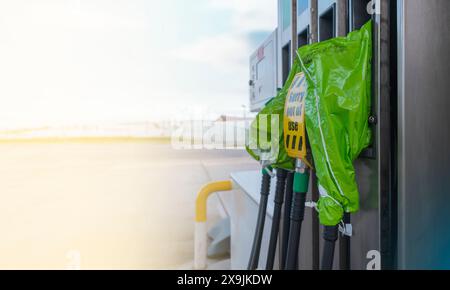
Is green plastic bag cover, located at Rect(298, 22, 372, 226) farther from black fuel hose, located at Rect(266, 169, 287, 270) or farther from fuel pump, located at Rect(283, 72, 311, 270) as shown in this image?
black fuel hose, located at Rect(266, 169, 287, 270)

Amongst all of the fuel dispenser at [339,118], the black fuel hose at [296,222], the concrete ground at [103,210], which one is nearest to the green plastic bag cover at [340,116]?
the fuel dispenser at [339,118]

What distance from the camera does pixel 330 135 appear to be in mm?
644

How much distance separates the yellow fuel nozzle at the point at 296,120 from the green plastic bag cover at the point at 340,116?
0.22 feet

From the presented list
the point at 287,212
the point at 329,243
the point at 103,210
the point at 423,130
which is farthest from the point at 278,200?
the point at 103,210

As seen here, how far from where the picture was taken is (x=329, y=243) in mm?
693

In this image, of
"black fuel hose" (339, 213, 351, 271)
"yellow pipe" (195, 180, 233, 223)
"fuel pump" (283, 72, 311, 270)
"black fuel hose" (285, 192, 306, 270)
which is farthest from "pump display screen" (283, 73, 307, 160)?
"yellow pipe" (195, 180, 233, 223)

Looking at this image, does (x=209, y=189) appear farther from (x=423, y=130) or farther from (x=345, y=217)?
(x=423, y=130)

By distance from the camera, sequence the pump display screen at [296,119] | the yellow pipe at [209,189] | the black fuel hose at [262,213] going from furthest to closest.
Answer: the yellow pipe at [209,189] < the black fuel hose at [262,213] < the pump display screen at [296,119]

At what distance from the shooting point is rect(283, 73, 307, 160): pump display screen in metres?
0.76

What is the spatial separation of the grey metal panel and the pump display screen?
0.20 metres

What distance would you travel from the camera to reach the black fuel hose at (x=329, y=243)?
680 mm

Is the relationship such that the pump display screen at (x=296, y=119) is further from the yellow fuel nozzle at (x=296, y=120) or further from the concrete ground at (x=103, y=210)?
the concrete ground at (x=103, y=210)

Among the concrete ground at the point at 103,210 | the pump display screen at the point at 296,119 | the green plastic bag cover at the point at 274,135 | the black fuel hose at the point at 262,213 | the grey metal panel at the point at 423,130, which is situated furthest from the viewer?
the concrete ground at the point at 103,210
